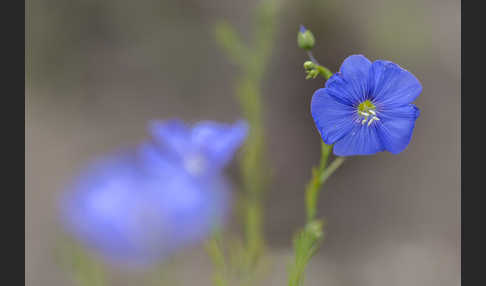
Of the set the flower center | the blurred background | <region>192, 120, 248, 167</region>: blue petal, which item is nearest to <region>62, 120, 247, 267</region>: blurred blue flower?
<region>192, 120, 248, 167</region>: blue petal

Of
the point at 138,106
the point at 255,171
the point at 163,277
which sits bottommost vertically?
the point at 163,277

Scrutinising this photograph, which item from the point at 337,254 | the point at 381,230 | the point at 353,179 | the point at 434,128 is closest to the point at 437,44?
the point at 434,128

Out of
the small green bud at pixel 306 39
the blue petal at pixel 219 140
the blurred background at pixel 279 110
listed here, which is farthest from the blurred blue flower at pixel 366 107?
the blurred background at pixel 279 110

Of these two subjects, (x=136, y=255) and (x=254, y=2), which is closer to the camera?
(x=136, y=255)

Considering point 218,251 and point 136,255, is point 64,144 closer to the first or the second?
point 136,255

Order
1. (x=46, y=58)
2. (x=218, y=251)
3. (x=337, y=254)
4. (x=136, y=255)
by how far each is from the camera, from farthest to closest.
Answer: (x=46, y=58) → (x=337, y=254) → (x=136, y=255) → (x=218, y=251)

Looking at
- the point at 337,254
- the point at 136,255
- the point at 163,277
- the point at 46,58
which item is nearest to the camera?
Answer: the point at 163,277

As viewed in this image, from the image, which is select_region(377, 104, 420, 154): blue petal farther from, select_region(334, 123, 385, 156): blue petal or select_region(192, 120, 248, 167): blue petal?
select_region(192, 120, 248, 167): blue petal

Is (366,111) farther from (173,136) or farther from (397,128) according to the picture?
(173,136)
